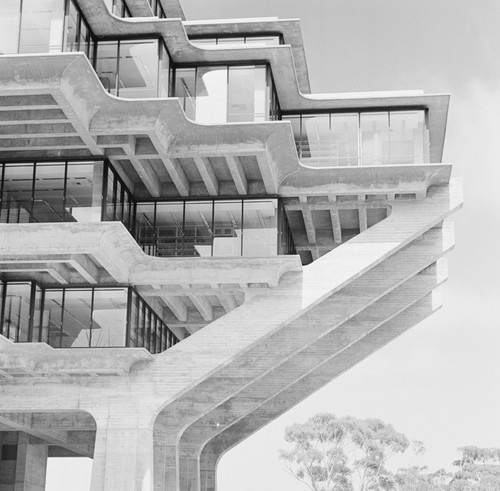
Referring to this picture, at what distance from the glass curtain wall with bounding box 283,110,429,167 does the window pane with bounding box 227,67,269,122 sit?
3.14 m

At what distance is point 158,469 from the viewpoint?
45.2 m

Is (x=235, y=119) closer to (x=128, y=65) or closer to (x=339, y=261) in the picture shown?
(x=128, y=65)

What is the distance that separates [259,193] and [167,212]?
3479 mm

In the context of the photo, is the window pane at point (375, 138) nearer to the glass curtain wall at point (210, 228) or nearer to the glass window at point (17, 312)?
the glass curtain wall at point (210, 228)

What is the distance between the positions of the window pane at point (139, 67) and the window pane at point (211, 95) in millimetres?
1775

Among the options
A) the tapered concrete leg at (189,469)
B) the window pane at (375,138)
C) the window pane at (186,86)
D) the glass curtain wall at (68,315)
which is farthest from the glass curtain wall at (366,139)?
the tapered concrete leg at (189,469)

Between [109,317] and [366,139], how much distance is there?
1151 centimetres

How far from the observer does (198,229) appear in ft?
126

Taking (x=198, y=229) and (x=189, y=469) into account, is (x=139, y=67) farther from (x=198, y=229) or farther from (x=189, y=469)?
(x=189, y=469)

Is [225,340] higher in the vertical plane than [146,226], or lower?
lower

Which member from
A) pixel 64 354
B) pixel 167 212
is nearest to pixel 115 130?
pixel 167 212

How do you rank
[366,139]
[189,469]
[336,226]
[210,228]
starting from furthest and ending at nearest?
[189,469], [336,226], [366,139], [210,228]

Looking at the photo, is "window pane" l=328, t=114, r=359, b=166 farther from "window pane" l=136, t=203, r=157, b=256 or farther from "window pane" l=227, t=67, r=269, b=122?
"window pane" l=136, t=203, r=157, b=256

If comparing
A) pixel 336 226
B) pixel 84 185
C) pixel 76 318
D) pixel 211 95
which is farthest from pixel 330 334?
pixel 84 185
